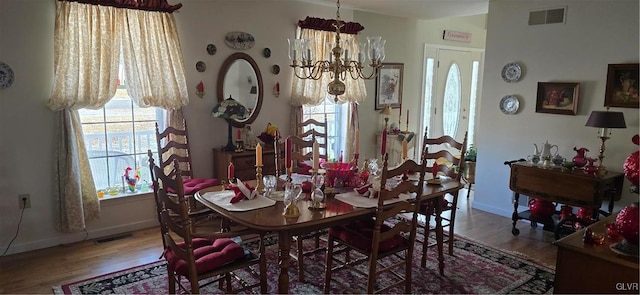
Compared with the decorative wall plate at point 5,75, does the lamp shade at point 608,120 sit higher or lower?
lower

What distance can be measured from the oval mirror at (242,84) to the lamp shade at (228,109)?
139 millimetres

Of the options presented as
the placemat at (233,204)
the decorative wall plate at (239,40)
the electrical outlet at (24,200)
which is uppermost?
the decorative wall plate at (239,40)

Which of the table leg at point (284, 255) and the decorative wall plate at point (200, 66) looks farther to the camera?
the decorative wall plate at point (200, 66)

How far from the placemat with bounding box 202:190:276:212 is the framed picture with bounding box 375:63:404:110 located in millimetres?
3599

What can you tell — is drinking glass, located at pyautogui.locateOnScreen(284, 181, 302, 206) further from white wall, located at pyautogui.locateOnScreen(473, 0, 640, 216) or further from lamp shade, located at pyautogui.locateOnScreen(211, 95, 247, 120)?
white wall, located at pyautogui.locateOnScreen(473, 0, 640, 216)

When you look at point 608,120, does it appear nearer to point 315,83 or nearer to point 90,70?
point 315,83

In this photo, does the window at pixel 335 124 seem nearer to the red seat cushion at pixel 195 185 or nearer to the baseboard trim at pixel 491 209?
the baseboard trim at pixel 491 209

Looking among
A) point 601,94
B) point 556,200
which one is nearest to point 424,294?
point 556,200

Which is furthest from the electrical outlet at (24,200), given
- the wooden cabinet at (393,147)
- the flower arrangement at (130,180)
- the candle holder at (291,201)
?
the wooden cabinet at (393,147)

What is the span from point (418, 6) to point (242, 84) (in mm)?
2327

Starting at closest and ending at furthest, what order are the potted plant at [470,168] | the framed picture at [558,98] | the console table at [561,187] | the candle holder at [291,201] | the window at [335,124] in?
the candle holder at [291,201]
the console table at [561,187]
the framed picture at [558,98]
the window at [335,124]
the potted plant at [470,168]

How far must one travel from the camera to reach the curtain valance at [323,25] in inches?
194

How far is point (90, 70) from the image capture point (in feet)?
11.8

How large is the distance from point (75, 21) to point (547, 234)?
471 centimetres
